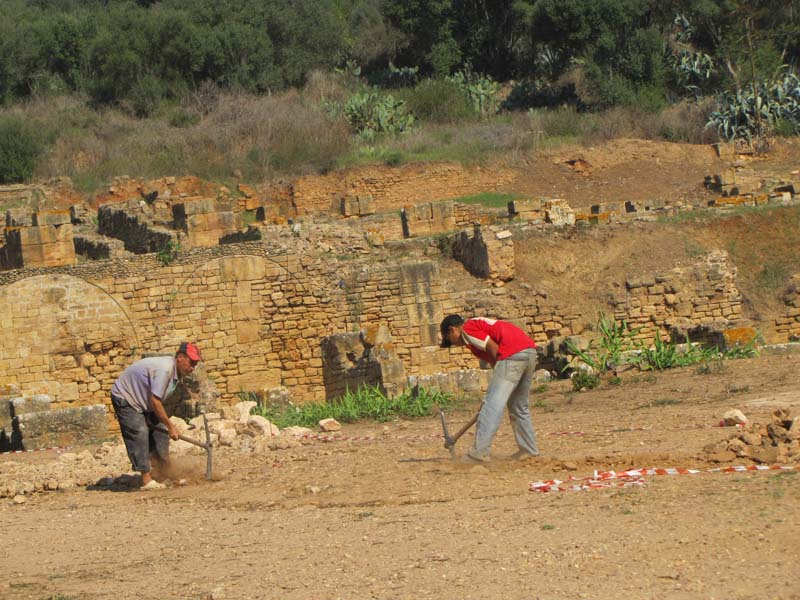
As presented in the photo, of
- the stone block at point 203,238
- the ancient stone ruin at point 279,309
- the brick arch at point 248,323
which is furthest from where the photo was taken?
the stone block at point 203,238

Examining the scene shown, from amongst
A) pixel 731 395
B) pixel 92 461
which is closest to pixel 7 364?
pixel 92 461

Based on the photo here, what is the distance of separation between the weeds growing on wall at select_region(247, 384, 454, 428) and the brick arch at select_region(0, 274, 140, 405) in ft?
11.8

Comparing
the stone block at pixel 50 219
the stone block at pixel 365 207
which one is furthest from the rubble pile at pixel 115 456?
the stone block at pixel 365 207

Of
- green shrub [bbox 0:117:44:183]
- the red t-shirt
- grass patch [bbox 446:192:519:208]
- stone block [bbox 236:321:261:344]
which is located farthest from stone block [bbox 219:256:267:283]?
green shrub [bbox 0:117:44:183]

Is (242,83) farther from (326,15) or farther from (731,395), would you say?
(731,395)

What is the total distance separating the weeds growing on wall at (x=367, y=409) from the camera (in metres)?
13.9

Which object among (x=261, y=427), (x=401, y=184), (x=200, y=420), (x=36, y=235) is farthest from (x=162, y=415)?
(x=401, y=184)

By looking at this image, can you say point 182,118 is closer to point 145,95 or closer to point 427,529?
point 145,95

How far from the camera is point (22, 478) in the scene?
420 inches

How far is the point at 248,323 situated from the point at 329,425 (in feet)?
18.4

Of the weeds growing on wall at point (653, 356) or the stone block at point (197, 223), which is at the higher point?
the stone block at point (197, 223)

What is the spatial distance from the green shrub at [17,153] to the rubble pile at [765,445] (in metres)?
Result: 26.7

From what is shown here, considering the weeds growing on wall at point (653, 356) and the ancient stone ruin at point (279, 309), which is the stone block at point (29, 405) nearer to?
the ancient stone ruin at point (279, 309)

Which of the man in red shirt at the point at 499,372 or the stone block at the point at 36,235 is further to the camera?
the stone block at the point at 36,235
